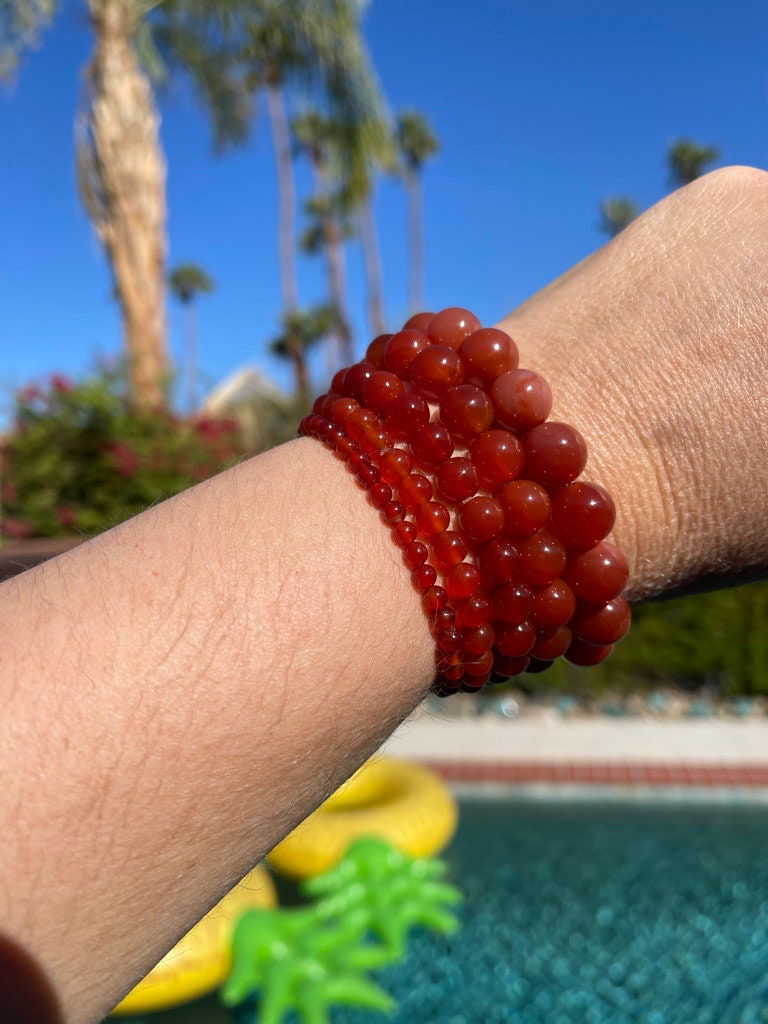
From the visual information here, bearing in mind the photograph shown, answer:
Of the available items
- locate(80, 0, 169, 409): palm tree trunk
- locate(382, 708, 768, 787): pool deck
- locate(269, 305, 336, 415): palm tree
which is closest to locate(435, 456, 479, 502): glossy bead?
locate(382, 708, 768, 787): pool deck

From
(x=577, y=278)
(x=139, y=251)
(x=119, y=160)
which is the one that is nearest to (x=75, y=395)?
(x=139, y=251)

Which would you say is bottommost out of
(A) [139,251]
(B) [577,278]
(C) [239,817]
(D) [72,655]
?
(C) [239,817]

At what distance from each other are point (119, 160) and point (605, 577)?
9.95m

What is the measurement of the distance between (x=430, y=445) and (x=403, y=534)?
0.16 meters

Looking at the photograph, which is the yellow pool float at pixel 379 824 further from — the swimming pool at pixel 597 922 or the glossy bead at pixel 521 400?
the glossy bead at pixel 521 400

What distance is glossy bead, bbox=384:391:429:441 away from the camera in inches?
41.8

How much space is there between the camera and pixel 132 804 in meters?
0.77

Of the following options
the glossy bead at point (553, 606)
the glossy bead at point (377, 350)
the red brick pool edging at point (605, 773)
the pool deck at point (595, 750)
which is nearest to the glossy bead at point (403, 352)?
the glossy bead at point (377, 350)

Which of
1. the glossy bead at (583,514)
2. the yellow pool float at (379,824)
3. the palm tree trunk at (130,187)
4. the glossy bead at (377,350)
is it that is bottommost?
the yellow pool float at (379,824)

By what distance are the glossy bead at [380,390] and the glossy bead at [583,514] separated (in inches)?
10.8

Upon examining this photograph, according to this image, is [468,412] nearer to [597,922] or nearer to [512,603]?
[512,603]

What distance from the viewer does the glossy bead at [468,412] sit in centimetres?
107

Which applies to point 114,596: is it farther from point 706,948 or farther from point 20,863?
point 706,948

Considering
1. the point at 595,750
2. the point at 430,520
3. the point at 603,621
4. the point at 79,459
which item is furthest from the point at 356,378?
the point at 79,459
